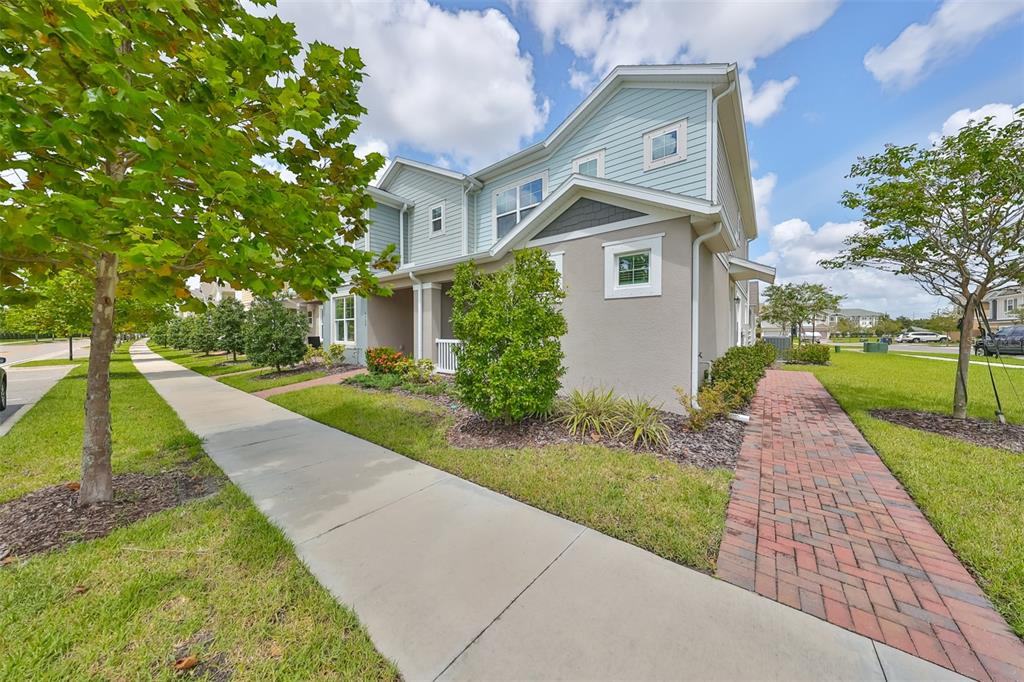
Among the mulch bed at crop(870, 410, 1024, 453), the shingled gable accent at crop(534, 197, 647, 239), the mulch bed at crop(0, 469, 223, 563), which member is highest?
the shingled gable accent at crop(534, 197, 647, 239)

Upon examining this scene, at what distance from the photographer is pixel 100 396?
360 cm

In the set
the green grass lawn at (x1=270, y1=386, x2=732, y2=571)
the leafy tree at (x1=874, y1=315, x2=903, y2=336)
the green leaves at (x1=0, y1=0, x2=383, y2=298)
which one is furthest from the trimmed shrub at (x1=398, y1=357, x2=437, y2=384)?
the leafy tree at (x1=874, y1=315, x2=903, y2=336)

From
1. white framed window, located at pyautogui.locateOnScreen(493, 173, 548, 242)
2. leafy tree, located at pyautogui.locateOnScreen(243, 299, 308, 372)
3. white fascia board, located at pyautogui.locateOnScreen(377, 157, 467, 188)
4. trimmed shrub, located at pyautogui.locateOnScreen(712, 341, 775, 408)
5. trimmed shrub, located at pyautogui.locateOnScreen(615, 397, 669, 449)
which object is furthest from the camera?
white fascia board, located at pyautogui.locateOnScreen(377, 157, 467, 188)

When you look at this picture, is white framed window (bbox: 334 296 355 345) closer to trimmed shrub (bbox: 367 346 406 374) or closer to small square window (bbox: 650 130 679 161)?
trimmed shrub (bbox: 367 346 406 374)

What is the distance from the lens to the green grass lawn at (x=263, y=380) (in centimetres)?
1126

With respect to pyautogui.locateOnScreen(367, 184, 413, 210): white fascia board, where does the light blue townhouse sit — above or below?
below

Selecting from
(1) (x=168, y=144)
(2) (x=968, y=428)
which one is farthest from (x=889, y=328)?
(1) (x=168, y=144)

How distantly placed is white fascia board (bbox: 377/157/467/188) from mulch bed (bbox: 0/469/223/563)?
11373 mm

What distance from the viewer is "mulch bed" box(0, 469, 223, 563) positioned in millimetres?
3109

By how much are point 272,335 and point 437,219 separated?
708 centimetres

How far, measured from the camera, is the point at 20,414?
779cm

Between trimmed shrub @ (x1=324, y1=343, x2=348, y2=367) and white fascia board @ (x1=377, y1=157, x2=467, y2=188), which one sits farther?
trimmed shrub @ (x1=324, y1=343, x2=348, y2=367)

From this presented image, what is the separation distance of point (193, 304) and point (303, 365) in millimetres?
13013

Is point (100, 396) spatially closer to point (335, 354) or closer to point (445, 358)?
point (445, 358)
